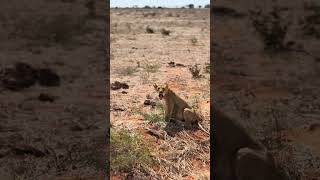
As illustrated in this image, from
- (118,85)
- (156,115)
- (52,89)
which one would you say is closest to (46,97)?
(52,89)

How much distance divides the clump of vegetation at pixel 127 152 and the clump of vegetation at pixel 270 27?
2469 mm

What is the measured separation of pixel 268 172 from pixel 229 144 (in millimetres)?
325

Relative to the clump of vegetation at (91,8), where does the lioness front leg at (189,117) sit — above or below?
below

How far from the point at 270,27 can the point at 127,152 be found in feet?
9.13

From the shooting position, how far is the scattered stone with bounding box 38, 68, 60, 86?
386 cm

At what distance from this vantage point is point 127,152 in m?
6.17

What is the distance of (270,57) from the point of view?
3.83 m

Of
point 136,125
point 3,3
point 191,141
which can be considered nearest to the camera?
point 3,3

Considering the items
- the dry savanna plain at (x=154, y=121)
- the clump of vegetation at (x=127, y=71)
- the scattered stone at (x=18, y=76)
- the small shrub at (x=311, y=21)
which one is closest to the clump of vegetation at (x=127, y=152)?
the dry savanna plain at (x=154, y=121)

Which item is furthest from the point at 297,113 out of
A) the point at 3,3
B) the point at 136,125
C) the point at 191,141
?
the point at 136,125

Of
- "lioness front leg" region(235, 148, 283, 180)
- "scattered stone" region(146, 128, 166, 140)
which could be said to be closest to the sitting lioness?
"scattered stone" region(146, 128, 166, 140)

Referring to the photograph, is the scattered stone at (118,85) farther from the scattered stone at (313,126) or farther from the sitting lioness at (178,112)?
the scattered stone at (313,126)

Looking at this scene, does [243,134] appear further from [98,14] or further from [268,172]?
[98,14]

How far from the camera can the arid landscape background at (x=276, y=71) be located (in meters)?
3.79
